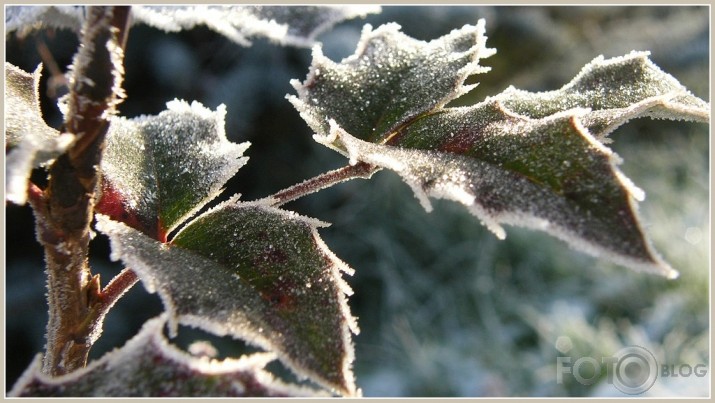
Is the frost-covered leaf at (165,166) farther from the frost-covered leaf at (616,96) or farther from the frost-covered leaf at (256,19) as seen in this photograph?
the frost-covered leaf at (616,96)

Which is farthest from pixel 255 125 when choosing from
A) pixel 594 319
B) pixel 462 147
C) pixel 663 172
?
pixel 462 147

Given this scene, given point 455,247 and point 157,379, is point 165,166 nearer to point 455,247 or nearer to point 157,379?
point 157,379

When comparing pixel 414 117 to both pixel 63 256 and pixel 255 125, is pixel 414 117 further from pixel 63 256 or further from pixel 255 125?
pixel 255 125

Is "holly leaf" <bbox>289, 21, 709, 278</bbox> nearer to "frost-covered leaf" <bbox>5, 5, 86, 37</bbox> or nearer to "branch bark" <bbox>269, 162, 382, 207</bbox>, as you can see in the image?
"branch bark" <bbox>269, 162, 382, 207</bbox>

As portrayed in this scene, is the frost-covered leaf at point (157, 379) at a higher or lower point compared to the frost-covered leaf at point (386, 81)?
lower

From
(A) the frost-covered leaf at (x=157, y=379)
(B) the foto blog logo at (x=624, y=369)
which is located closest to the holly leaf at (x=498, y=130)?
(A) the frost-covered leaf at (x=157, y=379)

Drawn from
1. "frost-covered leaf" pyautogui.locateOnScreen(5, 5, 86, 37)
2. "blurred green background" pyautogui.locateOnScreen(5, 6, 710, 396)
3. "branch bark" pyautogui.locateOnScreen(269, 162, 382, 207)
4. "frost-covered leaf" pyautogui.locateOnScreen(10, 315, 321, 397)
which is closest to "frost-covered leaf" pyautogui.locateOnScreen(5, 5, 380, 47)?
"frost-covered leaf" pyautogui.locateOnScreen(5, 5, 86, 37)
